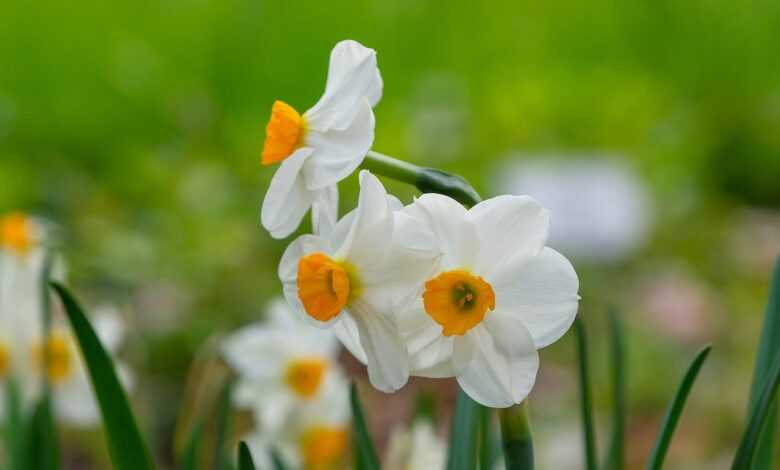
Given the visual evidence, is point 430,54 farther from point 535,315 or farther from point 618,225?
point 535,315

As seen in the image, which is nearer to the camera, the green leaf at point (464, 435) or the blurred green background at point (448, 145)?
the green leaf at point (464, 435)

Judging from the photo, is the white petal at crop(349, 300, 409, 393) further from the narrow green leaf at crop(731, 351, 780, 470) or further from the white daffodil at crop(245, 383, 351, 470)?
the white daffodil at crop(245, 383, 351, 470)

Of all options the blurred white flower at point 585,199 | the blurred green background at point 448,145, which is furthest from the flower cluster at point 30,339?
the blurred white flower at point 585,199

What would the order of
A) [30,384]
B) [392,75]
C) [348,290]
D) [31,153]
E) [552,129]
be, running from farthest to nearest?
1. [392,75]
2. [31,153]
3. [552,129]
4. [30,384]
5. [348,290]

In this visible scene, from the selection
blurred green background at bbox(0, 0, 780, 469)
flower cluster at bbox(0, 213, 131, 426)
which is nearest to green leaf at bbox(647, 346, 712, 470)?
flower cluster at bbox(0, 213, 131, 426)

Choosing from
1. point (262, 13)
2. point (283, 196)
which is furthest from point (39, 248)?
point (262, 13)

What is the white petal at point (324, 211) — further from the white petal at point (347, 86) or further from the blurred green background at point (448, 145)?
the blurred green background at point (448, 145)

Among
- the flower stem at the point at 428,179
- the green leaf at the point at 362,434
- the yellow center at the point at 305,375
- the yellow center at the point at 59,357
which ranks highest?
the yellow center at the point at 59,357
